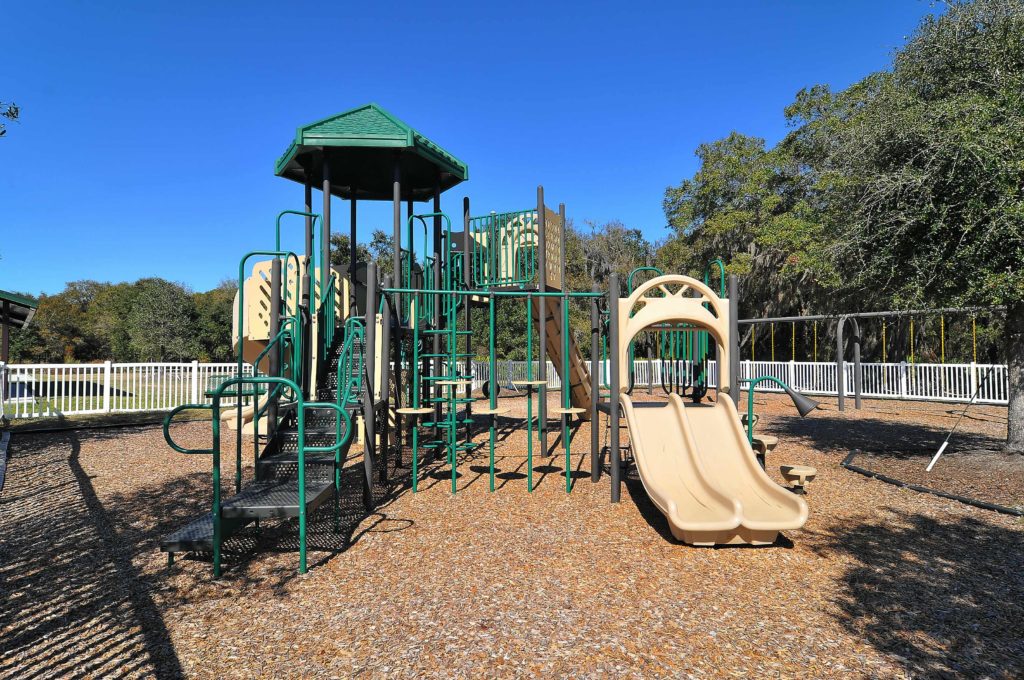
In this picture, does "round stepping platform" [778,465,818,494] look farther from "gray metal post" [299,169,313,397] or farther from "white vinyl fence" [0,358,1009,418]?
"white vinyl fence" [0,358,1009,418]

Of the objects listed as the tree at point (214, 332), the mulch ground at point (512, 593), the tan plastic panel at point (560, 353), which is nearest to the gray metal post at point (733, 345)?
the mulch ground at point (512, 593)

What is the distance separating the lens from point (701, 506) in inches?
216

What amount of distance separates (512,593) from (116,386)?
19.4 metres

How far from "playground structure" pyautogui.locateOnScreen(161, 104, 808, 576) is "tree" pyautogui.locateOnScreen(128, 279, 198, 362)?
3172 cm

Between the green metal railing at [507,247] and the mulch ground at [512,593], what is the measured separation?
3952 mm

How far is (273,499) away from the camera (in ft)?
15.8

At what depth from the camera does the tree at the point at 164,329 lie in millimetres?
38250

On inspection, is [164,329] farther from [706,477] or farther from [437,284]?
[706,477]

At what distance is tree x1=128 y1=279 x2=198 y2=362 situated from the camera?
38.2 metres

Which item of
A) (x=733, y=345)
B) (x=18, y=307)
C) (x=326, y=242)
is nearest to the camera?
(x=733, y=345)

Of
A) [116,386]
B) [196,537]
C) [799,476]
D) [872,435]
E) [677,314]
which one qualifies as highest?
[677,314]

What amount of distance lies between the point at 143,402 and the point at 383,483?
15639 millimetres

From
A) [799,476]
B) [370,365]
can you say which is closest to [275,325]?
[370,365]

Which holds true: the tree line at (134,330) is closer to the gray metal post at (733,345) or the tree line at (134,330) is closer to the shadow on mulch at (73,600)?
the shadow on mulch at (73,600)
